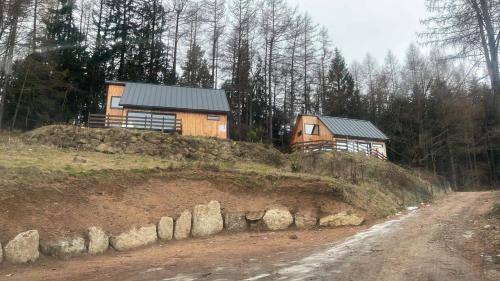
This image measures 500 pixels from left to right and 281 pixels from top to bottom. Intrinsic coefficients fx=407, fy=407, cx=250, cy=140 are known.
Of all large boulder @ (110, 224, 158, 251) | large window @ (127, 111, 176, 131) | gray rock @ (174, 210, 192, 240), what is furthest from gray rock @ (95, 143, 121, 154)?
large boulder @ (110, 224, 158, 251)

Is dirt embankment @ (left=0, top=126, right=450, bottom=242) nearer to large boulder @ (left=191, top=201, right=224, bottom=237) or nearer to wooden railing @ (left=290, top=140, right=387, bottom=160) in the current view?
large boulder @ (left=191, top=201, right=224, bottom=237)

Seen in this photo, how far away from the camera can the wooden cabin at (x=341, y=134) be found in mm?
33812

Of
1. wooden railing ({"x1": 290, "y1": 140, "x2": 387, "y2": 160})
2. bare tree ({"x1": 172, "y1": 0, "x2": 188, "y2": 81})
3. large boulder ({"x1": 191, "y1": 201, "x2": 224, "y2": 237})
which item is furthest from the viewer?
bare tree ({"x1": 172, "y1": 0, "x2": 188, "y2": 81})

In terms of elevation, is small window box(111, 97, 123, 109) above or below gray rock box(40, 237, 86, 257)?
above

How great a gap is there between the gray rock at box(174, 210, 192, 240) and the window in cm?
2284

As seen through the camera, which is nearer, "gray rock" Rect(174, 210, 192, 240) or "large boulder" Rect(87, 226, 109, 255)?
"large boulder" Rect(87, 226, 109, 255)

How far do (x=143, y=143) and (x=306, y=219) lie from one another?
445 inches

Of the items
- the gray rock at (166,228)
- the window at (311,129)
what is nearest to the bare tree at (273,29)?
the window at (311,129)

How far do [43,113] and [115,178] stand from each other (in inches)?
842

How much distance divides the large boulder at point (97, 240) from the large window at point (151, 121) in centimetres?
1537

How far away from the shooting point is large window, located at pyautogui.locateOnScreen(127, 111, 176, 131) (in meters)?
27.5

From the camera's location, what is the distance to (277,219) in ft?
53.3

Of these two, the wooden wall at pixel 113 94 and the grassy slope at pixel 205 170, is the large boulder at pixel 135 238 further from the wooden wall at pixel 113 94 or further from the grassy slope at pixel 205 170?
the wooden wall at pixel 113 94

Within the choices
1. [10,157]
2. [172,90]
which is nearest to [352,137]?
[172,90]
